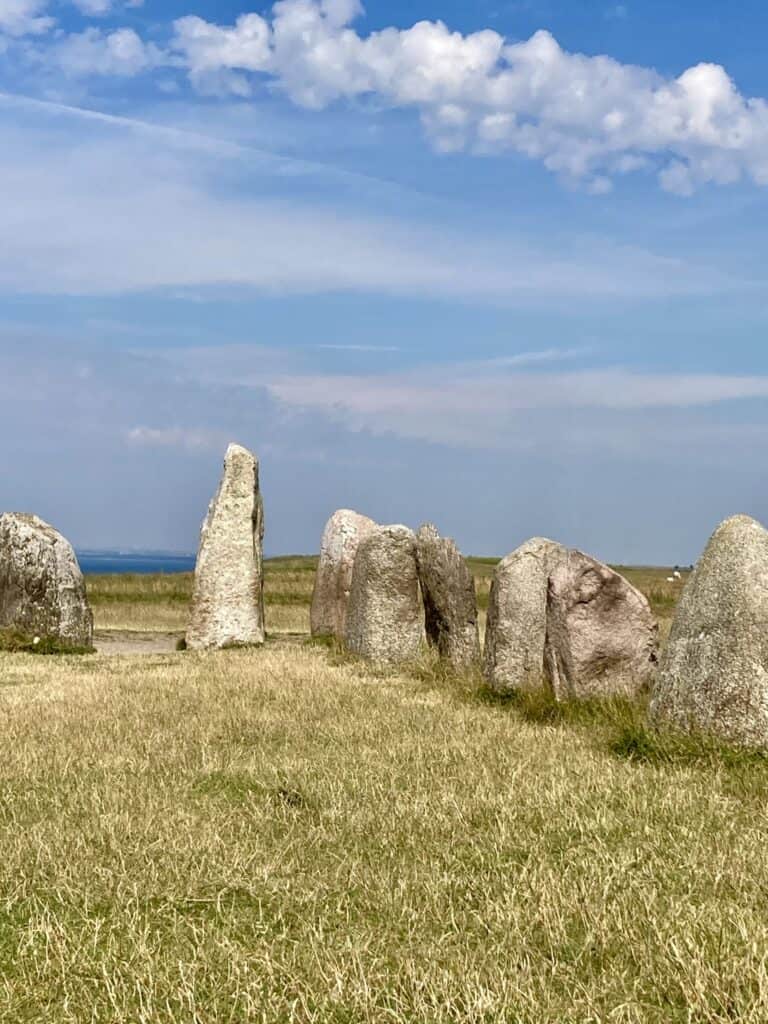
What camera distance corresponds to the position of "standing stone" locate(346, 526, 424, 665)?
1819cm

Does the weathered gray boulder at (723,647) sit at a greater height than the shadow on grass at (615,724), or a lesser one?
greater

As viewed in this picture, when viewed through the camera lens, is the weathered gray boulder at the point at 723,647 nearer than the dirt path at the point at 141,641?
Yes

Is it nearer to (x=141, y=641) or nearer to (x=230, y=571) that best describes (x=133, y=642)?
(x=141, y=641)

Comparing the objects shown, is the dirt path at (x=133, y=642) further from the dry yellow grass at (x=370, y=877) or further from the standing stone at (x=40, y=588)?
the dry yellow grass at (x=370, y=877)

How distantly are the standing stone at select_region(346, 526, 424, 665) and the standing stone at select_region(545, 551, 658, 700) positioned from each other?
4577mm

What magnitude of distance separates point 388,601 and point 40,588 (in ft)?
23.0

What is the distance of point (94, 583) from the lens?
124 ft

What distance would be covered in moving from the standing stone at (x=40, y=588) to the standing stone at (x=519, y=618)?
30.1ft

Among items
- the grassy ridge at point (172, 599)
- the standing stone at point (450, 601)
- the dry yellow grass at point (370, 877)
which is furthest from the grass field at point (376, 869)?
the grassy ridge at point (172, 599)

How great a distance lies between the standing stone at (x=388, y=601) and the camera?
59.7ft

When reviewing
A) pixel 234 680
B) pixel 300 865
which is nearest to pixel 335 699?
pixel 234 680

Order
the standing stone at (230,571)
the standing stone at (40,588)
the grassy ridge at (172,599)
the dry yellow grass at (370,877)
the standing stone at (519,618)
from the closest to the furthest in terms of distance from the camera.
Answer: the dry yellow grass at (370,877), the standing stone at (519,618), the standing stone at (40,588), the standing stone at (230,571), the grassy ridge at (172,599)

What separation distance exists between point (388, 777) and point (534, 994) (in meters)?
4.21

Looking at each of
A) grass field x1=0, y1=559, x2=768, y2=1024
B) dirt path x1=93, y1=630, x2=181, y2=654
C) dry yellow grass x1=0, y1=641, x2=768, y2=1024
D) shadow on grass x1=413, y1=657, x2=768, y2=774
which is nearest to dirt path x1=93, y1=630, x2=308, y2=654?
dirt path x1=93, y1=630, x2=181, y2=654
